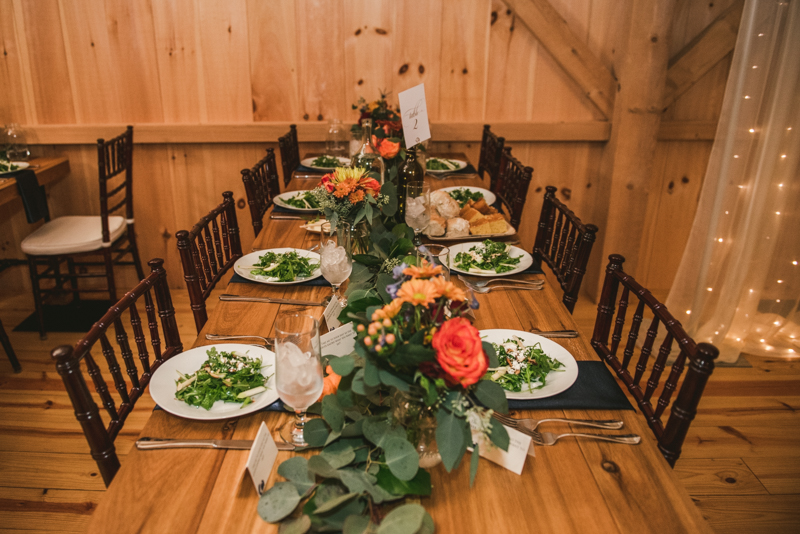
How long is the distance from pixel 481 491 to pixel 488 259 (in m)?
0.93

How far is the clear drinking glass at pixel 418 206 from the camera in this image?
1768 millimetres

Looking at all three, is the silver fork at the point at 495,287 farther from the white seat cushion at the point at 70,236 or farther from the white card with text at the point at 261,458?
the white seat cushion at the point at 70,236

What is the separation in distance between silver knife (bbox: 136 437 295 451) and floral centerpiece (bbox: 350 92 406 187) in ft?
3.95

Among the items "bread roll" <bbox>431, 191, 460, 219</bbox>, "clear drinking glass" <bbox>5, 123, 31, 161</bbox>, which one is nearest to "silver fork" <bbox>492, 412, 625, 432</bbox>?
"bread roll" <bbox>431, 191, 460, 219</bbox>

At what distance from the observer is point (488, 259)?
5.74ft

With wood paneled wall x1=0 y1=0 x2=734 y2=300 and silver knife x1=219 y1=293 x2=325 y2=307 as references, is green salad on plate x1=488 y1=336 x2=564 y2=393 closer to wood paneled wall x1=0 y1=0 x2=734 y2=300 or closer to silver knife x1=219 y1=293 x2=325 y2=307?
silver knife x1=219 y1=293 x2=325 y2=307

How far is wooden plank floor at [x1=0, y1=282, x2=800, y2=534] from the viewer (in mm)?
1887

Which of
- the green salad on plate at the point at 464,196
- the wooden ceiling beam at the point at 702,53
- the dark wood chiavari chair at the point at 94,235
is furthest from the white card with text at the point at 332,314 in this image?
the wooden ceiling beam at the point at 702,53

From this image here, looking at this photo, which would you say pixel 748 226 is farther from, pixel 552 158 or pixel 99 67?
pixel 99 67

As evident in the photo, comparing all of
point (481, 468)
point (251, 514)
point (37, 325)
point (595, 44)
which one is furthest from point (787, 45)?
point (37, 325)

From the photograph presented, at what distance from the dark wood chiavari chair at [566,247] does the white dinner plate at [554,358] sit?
0.39 m

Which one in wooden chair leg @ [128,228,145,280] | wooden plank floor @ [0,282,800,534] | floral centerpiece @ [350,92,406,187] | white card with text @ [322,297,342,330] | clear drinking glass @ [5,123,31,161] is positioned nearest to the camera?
white card with text @ [322,297,342,330]

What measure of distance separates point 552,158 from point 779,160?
3.62ft

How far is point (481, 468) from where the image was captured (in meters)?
0.96
